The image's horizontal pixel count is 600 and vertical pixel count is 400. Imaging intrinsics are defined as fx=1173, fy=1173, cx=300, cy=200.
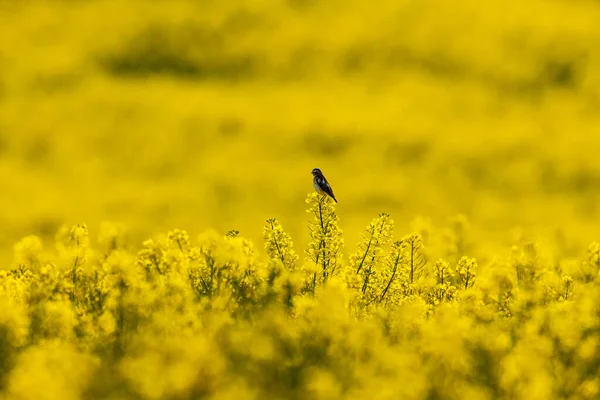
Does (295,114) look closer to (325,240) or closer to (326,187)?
(326,187)

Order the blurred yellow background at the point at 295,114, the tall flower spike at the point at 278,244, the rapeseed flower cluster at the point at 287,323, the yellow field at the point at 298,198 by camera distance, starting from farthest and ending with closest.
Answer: the blurred yellow background at the point at 295,114 < the tall flower spike at the point at 278,244 < the yellow field at the point at 298,198 < the rapeseed flower cluster at the point at 287,323

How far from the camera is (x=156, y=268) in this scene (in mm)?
4512

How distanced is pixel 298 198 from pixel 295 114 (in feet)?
10.8

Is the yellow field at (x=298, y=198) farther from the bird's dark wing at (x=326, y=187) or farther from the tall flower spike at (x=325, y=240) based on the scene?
the bird's dark wing at (x=326, y=187)

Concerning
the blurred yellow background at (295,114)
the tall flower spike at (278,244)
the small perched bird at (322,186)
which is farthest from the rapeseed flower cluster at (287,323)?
the blurred yellow background at (295,114)

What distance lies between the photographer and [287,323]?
11.6ft

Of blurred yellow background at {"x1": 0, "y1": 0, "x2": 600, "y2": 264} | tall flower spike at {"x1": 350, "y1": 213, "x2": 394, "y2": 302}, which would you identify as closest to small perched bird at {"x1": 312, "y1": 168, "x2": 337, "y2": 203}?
tall flower spike at {"x1": 350, "y1": 213, "x2": 394, "y2": 302}

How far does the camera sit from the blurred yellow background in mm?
13750

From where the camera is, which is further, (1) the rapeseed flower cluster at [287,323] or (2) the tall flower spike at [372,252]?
(2) the tall flower spike at [372,252]

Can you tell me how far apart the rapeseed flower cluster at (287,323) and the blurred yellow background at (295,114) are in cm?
709

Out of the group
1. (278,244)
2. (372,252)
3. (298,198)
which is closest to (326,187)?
(372,252)

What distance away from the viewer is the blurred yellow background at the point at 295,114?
13.8m

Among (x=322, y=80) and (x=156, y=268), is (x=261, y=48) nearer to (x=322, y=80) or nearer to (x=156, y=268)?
(x=322, y=80)

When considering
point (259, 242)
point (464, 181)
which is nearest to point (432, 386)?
point (259, 242)
